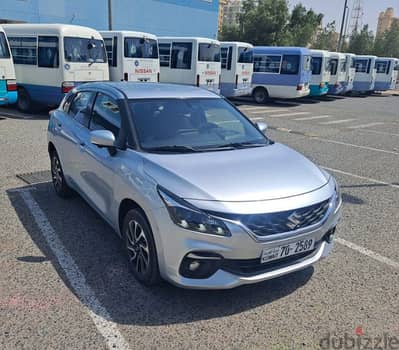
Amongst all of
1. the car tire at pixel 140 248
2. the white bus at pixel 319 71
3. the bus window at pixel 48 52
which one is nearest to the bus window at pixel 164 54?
the bus window at pixel 48 52

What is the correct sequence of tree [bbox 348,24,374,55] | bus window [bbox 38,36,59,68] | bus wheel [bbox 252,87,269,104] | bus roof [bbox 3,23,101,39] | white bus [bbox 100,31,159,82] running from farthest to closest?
tree [bbox 348,24,374,55] → bus wheel [bbox 252,87,269,104] → white bus [bbox 100,31,159,82] → bus window [bbox 38,36,59,68] → bus roof [bbox 3,23,101,39]

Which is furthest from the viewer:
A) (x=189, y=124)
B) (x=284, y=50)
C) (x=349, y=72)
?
(x=349, y=72)

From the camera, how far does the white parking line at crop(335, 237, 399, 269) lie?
12.1 ft

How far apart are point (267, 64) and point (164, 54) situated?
5496mm

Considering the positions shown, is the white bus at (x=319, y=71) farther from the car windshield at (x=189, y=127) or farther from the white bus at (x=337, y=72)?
the car windshield at (x=189, y=127)

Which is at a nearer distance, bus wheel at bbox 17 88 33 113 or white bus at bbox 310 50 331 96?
bus wheel at bbox 17 88 33 113

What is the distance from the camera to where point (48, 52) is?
10977 millimetres

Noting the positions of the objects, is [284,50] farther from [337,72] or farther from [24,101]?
[24,101]

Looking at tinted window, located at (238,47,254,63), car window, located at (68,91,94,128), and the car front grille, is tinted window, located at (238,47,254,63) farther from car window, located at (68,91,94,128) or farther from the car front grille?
the car front grille

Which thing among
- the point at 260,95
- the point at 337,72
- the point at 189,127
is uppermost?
the point at 337,72

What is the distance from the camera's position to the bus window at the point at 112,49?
1243 centimetres

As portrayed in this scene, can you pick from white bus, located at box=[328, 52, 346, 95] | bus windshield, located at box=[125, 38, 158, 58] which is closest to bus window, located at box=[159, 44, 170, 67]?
bus windshield, located at box=[125, 38, 158, 58]

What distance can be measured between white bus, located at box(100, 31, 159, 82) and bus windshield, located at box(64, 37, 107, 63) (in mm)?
774

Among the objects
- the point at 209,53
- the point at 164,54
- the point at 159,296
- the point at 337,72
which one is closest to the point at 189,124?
the point at 159,296
